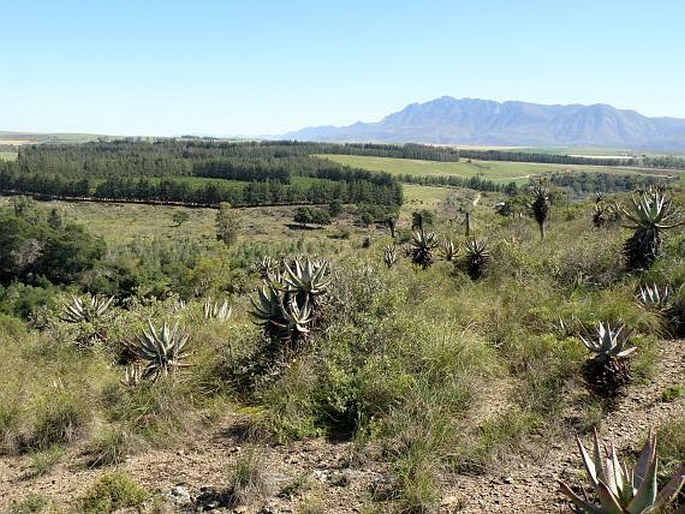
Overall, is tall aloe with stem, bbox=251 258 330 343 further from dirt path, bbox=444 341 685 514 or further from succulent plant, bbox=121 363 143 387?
dirt path, bbox=444 341 685 514

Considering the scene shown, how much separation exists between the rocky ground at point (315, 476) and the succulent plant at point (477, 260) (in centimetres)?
797

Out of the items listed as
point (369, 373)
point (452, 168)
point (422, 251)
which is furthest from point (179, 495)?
point (452, 168)

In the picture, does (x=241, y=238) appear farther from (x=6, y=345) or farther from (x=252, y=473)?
(x=252, y=473)

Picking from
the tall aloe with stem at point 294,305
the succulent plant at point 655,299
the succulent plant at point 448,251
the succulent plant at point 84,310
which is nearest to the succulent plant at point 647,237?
the succulent plant at point 655,299

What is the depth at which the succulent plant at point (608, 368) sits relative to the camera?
5.80 m

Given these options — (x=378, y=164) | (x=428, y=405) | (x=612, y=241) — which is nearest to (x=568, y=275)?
(x=612, y=241)

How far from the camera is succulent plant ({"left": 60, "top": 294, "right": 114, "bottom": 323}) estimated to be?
10898 mm

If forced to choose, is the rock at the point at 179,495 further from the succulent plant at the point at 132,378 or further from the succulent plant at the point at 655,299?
the succulent plant at the point at 655,299

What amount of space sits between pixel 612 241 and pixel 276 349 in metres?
8.73

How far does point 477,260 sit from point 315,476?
9997mm

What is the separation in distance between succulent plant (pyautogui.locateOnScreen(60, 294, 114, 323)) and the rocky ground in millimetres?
5873

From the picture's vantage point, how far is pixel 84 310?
11.2 metres

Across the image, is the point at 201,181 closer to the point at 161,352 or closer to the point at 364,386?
the point at 161,352

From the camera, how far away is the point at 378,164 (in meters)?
158
